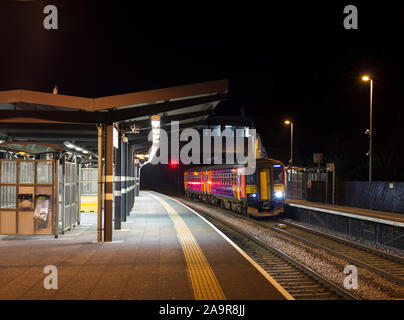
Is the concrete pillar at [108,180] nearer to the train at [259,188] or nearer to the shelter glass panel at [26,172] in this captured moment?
the shelter glass panel at [26,172]

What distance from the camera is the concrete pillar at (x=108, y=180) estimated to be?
10203mm

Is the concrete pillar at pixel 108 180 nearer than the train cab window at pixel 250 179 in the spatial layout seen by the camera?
Yes

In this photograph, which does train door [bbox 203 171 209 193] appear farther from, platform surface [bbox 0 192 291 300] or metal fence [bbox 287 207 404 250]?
platform surface [bbox 0 192 291 300]

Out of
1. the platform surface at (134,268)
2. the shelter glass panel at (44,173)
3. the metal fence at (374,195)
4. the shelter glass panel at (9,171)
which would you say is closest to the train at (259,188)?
the metal fence at (374,195)

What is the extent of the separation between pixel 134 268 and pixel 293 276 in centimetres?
325

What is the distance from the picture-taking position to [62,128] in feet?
37.5

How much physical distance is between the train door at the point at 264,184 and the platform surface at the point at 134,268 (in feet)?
20.9

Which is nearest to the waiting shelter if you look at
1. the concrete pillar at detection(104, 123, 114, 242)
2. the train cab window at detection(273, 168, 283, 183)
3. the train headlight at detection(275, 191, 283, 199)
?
the concrete pillar at detection(104, 123, 114, 242)

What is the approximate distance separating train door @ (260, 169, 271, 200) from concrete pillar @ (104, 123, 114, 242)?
895cm

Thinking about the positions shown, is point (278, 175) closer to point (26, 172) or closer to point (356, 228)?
point (356, 228)

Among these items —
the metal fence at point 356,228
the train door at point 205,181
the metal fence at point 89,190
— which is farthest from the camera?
the train door at point 205,181

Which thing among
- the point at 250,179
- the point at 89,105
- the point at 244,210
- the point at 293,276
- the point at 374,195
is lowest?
the point at 293,276

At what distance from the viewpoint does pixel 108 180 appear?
10258mm

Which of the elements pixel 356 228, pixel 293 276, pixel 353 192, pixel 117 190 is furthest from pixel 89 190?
pixel 353 192
